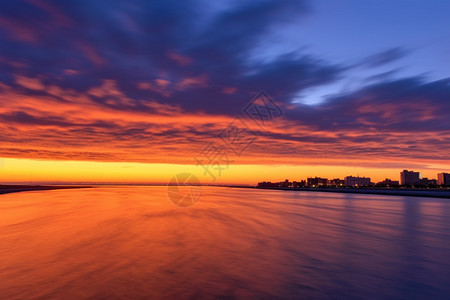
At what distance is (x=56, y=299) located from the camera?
8.63 meters

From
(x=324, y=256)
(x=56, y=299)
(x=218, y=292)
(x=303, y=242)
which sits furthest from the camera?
(x=303, y=242)

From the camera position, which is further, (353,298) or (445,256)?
(445,256)

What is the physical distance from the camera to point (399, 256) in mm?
14922

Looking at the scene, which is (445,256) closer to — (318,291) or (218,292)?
(318,291)

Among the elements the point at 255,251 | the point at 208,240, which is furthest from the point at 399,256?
the point at 208,240

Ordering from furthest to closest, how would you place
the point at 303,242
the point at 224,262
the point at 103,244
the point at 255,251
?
the point at 303,242, the point at 103,244, the point at 255,251, the point at 224,262

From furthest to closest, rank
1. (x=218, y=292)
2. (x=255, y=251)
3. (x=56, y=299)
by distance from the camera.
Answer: (x=255, y=251)
(x=218, y=292)
(x=56, y=299)

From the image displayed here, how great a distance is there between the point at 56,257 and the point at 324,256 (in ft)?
39.9

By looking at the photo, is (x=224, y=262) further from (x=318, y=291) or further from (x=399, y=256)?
(x=399, y=256)

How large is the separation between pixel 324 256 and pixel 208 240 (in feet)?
22.8

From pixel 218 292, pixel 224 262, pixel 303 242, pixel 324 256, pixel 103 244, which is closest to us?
pixel 218 292

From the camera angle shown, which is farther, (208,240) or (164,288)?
(208,240)

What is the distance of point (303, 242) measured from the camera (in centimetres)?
1819

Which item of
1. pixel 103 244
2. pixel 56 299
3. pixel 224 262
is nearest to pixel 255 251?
pixel 224 262
